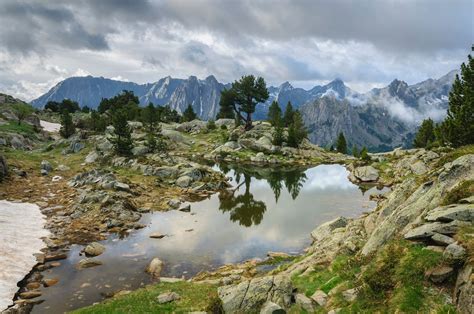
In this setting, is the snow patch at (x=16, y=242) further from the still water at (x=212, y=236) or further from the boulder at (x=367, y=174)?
the boulder at (x=367, y=174)

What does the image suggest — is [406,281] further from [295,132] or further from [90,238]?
[295,132]

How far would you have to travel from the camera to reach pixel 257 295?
750 inches

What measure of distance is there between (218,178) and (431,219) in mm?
53725

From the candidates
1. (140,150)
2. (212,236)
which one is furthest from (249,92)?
(212,236)

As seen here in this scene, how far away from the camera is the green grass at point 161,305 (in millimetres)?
20625

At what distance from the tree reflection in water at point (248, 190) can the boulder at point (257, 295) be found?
977 inches

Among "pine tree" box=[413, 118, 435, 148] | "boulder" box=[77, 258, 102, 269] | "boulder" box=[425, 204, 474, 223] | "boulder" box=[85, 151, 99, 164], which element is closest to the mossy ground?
"boulder" box=[425, 204, 474, 223]

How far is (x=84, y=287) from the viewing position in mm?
27328

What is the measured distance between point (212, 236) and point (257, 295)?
21629 mm

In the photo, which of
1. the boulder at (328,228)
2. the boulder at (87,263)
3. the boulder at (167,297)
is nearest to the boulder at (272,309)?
the boulder at (167,297)

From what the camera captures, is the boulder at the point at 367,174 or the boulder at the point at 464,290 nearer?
the boulder at the point at 464,290

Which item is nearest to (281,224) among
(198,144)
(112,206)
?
(112,206)

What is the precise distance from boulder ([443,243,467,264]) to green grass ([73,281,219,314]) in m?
11.9

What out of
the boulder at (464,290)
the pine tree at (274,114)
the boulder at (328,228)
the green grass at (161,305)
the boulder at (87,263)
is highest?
the pine tree at (274,114)
